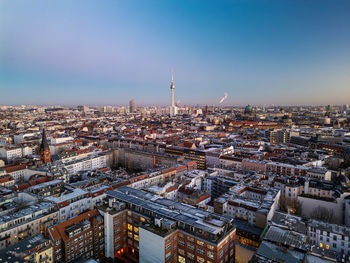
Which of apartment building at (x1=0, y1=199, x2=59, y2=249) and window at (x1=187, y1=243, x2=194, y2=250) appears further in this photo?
apartment building at (x1=0, y1=199, x2=59, y2=249)

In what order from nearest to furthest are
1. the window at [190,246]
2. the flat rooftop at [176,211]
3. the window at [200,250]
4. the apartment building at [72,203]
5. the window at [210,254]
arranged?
1. the window at [210,254]
2. the window at [200,250]
3. the window at [190,246]
4. the flat rooftop at [176,211]
5. the apartment building at [72,203]

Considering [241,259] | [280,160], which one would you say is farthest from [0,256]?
[280,160]

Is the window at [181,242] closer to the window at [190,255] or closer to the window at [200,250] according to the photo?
the window at [190,255]

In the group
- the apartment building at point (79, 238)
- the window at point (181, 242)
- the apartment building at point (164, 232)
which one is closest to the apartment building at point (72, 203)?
the apartment building at point (79, 238)

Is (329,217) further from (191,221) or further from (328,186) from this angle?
(191,221)

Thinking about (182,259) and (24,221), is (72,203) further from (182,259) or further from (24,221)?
(182,259)

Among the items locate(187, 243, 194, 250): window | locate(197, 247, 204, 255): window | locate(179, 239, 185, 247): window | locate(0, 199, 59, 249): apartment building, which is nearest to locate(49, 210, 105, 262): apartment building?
locate(0, 199, 59, 249): apartment building

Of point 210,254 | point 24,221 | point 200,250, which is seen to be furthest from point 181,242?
point 24,221

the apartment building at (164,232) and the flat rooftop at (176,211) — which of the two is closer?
the apartment building at (164,232)

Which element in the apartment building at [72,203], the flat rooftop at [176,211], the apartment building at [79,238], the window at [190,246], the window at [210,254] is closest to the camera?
A: the window at [210,254]

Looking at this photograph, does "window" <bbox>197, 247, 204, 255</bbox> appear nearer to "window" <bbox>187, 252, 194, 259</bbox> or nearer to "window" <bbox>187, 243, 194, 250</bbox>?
"window" <bbox>187, 243, 194, 250</bbox>

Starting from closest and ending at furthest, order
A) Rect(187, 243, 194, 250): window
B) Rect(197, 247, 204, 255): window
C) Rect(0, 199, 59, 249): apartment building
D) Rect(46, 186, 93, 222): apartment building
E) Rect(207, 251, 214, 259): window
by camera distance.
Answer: Rect(207, 251, 214, 259): window → Rect(197, 247, 204, 255): window → Rect(187, 243, 194, 250): window → Rect(0, 199, 59, 249): apartment building → Rect(46, 186, 93, 222): apartment building
